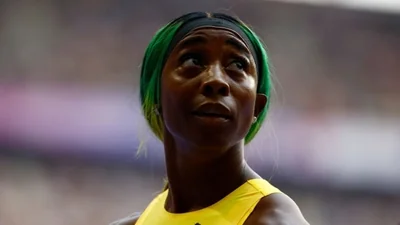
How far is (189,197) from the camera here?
2.73ft

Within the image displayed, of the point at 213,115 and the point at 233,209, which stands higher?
the point at 213,115

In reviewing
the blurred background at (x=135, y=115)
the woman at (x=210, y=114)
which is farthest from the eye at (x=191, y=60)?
the blurred background at (x=135, y=115)

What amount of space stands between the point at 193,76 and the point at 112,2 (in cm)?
237

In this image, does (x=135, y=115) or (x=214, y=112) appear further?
(x=135, y=115)

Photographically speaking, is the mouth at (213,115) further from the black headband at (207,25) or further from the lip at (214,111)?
the black headband at (207,25)

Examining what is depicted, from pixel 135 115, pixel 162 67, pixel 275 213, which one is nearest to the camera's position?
pixel 275 213

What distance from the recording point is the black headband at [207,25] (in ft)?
2.68

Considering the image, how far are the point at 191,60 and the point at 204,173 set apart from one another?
14 centimetres

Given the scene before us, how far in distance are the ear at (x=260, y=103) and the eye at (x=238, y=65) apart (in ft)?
0.20

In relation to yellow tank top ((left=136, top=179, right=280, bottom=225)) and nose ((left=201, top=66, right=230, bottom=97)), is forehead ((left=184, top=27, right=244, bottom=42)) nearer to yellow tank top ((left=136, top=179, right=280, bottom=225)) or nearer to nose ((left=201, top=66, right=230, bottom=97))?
nose ((left=201, top=66, right=230, bottom=97))

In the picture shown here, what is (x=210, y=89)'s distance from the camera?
75cm

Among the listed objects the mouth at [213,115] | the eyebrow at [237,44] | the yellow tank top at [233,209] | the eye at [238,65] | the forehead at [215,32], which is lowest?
the yellow tank top at [233,209]

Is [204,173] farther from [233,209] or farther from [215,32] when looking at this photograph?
[215,32]

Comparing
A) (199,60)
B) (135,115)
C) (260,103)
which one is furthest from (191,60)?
(135,115)
